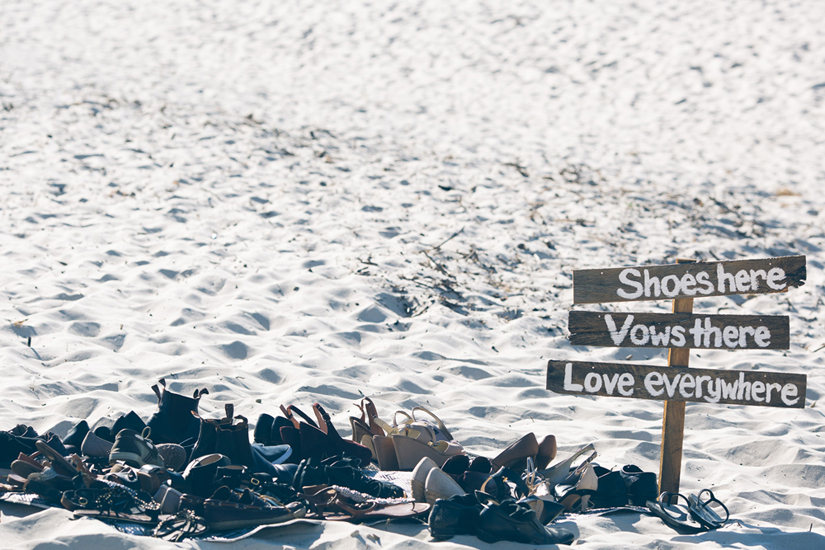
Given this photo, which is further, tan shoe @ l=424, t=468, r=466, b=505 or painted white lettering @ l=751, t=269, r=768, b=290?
painted white lettering @ l=751, t=269, r=768, b=290

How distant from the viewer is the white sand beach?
4250 millimetres

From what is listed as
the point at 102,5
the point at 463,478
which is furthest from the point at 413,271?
the point at 102,5

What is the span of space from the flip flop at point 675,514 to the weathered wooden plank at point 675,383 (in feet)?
1.50

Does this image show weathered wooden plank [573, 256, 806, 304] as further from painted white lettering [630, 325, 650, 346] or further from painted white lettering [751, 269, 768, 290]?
painted white lettering [630, 325, 650, 346]

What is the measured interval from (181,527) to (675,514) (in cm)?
212

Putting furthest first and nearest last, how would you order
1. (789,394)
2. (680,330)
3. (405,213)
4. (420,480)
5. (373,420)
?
(405,213) < (373,420) < (680,330) < (789,394) < (420,480)

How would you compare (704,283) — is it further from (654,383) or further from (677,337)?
(654,383)

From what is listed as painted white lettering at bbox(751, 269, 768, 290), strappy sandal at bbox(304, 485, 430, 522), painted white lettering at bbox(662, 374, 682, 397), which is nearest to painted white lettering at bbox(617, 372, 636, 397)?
painted white lettering at bbox(662, 374, 682, 397)

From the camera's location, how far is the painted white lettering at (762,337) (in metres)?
3.29

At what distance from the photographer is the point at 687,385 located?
3.36m

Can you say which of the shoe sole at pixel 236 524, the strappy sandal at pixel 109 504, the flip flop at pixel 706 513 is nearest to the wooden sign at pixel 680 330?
the flip flop at pixel 706 513

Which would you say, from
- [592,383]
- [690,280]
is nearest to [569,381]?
[592,383]

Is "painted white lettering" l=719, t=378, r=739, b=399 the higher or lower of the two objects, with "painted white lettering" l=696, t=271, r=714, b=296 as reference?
lower

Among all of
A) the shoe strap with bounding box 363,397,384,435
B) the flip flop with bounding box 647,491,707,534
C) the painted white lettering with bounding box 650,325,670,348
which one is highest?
the painted white lettering with bounding box 650,325,670,348
